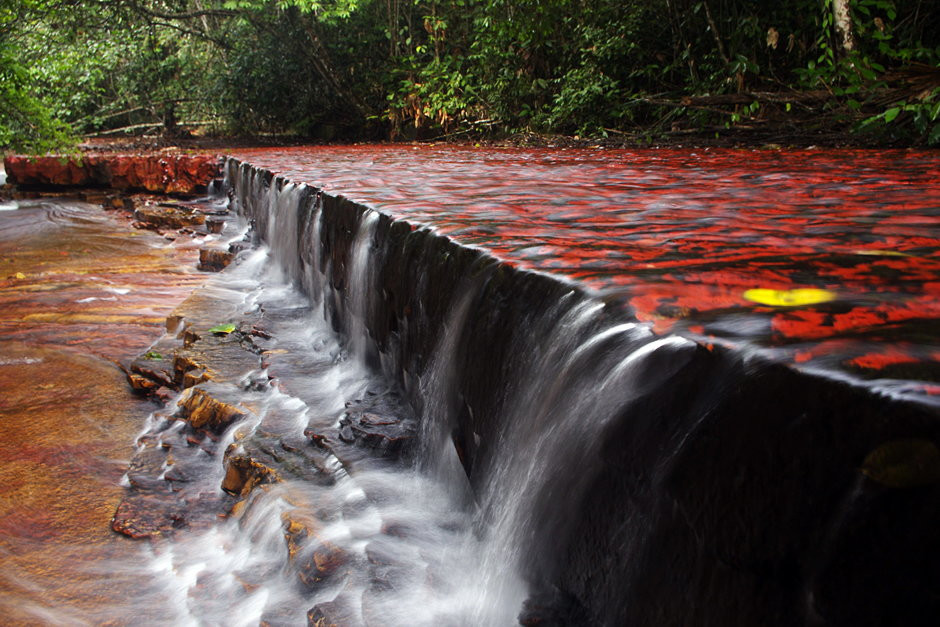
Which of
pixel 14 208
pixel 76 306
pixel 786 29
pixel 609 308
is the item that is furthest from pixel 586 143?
pixel 14 208

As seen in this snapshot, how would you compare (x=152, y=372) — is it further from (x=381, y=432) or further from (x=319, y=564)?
(x=319, y=564)

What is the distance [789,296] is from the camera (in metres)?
1.10

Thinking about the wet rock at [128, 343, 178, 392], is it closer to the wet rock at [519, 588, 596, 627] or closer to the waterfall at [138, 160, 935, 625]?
the waterfall at [138, 160, 935, 625]

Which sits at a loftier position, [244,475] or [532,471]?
[532,471]

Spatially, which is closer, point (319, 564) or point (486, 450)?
point (486, 450)

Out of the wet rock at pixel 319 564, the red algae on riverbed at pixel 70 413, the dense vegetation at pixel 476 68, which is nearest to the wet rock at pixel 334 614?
the wet rock at pixel 319 564

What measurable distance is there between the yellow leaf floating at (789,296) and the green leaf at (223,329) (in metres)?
3.29

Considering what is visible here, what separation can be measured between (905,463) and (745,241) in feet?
3.32

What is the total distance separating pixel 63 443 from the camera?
2756 mm

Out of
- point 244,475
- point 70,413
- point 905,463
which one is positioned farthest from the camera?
point 70,413

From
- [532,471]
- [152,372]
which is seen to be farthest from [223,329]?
[532,471]

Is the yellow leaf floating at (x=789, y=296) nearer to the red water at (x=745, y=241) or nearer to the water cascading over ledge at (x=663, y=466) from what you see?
the red water at (x=745, y=241)

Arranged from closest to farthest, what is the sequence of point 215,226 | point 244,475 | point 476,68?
point 244,475
point 215,226
point 476,68

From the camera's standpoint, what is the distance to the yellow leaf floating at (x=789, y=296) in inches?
41.8
